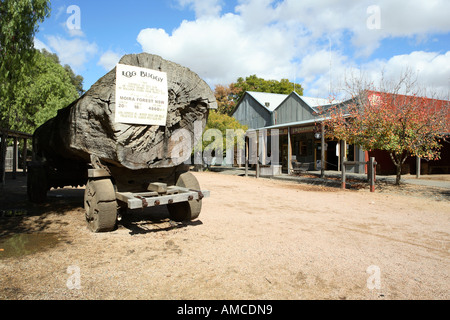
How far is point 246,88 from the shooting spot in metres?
38.9

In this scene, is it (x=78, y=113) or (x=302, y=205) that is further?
(x=302, y=205)

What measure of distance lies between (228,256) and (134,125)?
2.23 meters

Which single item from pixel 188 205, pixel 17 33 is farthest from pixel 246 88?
pixel 188 205

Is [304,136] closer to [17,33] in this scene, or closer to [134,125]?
[17,33]

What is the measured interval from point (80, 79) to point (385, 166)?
4582cm

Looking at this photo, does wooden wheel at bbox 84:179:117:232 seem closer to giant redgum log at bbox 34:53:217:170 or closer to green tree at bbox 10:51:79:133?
giant redgum log at bbox 34:53:217:170

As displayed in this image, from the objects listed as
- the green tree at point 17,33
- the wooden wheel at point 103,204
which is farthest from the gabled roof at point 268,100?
the wooden wheel at point 103,204

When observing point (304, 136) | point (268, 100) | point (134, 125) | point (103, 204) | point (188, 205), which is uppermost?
point (268, 100)

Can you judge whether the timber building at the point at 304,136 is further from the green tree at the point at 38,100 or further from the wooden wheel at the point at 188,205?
the green tree at the point at 38,100

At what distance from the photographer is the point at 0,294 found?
2.58 meters

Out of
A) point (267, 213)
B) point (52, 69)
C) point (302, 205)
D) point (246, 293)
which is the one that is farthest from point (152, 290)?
point (52, 69)

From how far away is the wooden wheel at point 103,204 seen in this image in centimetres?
429
